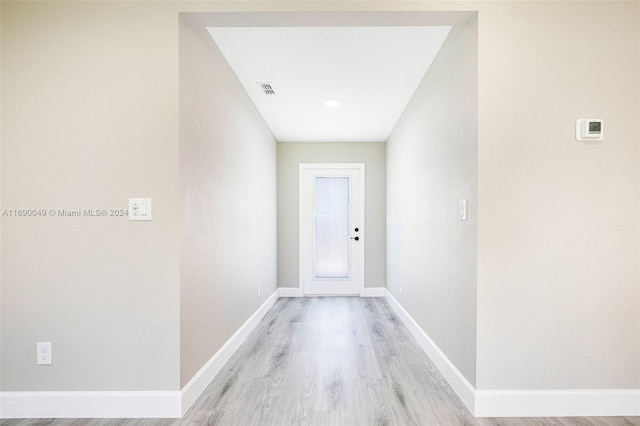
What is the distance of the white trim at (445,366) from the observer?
200cm

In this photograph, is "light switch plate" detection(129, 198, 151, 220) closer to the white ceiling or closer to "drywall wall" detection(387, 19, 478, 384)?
the white ceiling

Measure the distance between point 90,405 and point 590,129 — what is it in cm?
313

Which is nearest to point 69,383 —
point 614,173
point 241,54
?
point 241,54

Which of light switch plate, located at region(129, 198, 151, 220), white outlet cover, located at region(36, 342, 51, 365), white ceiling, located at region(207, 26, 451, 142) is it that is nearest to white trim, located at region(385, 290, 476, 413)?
light switch plate, located at region(129, 198, 151, 220)

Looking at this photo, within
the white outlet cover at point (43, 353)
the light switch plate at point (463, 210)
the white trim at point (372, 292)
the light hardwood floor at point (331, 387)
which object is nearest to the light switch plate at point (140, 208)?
the white outlet cover at point (43, 353)

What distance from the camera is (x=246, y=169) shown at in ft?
11.2

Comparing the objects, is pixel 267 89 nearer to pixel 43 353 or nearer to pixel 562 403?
pixel 43 353

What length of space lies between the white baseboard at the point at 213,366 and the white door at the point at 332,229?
5.63 feet

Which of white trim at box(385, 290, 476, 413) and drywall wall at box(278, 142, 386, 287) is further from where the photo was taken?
drywall wall at box(278, 142, 386, 287)

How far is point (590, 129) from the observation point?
1.89m

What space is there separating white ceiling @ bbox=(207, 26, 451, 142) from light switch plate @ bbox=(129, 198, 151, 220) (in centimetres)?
120

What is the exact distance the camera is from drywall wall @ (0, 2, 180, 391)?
192 cm

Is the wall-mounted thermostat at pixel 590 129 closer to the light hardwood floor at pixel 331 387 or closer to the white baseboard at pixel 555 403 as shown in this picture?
the white baseboard at pixel 555 403

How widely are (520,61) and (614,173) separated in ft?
2.65
